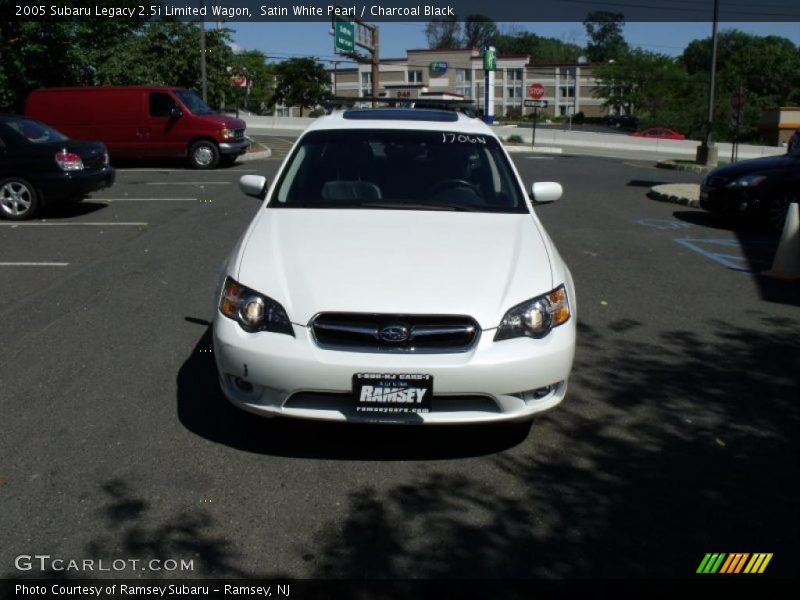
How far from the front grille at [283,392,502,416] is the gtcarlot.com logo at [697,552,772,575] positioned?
112 centimetres

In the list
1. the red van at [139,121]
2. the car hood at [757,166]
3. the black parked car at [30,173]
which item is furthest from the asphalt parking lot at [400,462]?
the red van at [139,121]

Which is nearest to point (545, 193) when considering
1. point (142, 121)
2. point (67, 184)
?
point (67, 184)

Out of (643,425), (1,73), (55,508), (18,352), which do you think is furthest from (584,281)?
A: (1,73)

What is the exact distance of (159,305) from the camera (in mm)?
7086

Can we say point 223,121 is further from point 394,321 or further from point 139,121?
point 394,321

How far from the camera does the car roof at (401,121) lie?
5.86 metres

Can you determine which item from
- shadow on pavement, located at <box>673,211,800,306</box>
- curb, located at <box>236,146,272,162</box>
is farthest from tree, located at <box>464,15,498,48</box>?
shadow on pavement, located at <box>673,211,800,306</box>

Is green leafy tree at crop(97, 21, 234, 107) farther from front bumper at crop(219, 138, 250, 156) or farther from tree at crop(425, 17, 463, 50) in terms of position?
tree at crop(425, 17, 463, 50)

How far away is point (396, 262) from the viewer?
4.25m

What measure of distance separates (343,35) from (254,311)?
107ft

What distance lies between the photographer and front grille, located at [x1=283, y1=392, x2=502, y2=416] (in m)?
3.91

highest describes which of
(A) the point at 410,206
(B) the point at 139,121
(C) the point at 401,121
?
(B) the point at 139,121

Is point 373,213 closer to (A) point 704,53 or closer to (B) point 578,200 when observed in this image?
(B) point 578,200

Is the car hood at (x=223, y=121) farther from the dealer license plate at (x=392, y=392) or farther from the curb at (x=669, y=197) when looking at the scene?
the dealer license plate at (x=392, y=392)
